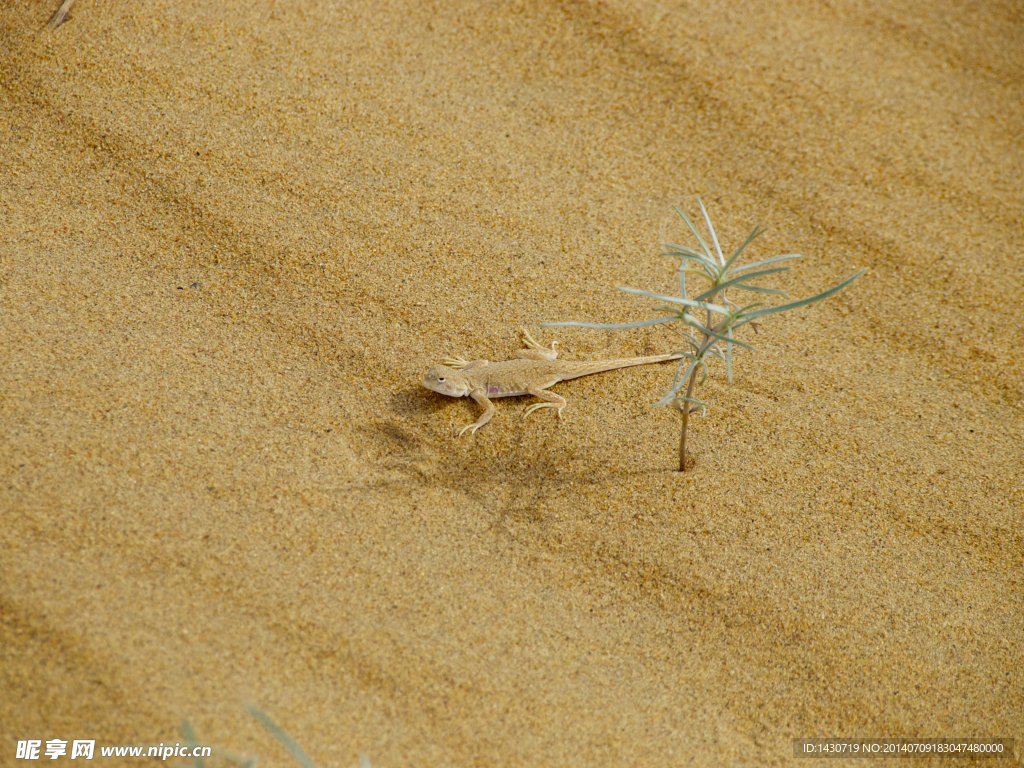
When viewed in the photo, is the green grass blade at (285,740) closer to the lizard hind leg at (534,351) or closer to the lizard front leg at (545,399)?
the lizard front leg at (545,399)

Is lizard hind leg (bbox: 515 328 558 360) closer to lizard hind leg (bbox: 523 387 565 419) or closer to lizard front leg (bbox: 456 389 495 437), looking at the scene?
lizard hind leg (bbox: 523 387 565 419)

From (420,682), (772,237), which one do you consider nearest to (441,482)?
(420,682)

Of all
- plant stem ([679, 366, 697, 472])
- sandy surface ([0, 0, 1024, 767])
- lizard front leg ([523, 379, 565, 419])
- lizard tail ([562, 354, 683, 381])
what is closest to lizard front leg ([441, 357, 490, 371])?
sandy surface ([0, 0, 1024, 767])

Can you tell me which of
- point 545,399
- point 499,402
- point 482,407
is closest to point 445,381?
point 482,407

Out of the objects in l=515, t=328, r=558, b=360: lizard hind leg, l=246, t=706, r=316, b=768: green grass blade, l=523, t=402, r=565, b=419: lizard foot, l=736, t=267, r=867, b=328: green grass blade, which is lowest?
l=246, t=706, r=316, b=768: green grass blade

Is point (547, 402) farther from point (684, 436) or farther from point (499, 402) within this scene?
point (684, 436)

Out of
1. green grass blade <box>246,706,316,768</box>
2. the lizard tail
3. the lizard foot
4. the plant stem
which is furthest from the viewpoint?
the lizard tail

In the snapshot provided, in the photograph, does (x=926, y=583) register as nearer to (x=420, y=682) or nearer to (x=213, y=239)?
(x=420, y=682)
